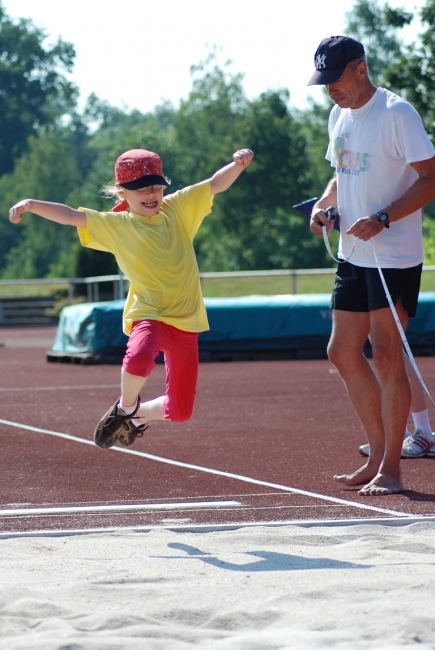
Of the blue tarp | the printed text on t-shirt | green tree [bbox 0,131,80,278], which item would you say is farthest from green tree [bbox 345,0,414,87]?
the printed text on t-shirt

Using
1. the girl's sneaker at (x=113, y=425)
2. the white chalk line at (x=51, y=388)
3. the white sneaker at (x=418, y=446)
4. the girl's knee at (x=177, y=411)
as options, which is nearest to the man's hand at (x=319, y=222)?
the girl's knee at (x=177, y=411)

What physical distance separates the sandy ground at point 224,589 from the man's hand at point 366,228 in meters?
1.51

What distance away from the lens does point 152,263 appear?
5.50m

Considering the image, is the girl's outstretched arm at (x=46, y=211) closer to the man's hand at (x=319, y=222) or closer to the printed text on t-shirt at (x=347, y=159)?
the man's hand at (x=319, y=222)

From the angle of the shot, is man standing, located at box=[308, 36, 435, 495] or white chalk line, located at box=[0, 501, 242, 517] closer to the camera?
white chalk line, located at box=[0, 501, 242, 517]

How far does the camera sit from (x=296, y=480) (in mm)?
6133

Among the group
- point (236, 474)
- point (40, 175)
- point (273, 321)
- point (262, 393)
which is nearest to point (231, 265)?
point (40, 175)

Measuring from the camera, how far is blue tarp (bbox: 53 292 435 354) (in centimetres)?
1786

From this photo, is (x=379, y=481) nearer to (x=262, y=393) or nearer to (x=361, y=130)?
(x=361, y=130)

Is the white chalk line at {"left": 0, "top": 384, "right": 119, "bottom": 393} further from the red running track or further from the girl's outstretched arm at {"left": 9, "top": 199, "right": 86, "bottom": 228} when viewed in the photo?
the girl's outstretched arm at {"left": 9, "top": 199, "right": 86, "bottom": 228}

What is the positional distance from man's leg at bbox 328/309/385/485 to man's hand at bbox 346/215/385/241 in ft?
1.94

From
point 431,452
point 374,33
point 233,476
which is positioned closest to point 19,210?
point 233,476

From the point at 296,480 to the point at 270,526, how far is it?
1267mm

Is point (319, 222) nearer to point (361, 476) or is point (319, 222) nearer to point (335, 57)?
point (335, 57)
